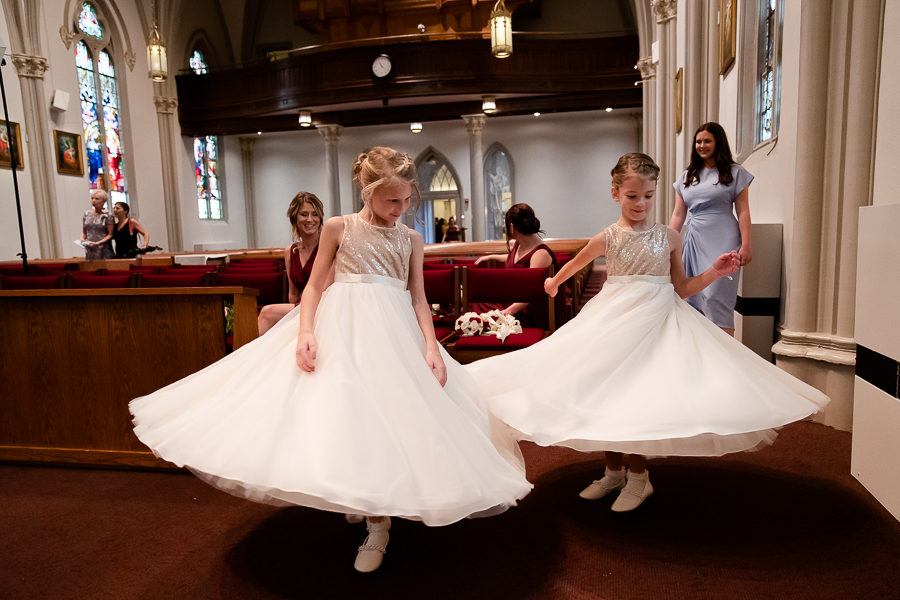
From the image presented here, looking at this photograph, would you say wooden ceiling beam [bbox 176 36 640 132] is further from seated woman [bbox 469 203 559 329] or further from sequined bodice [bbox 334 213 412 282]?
sequined bodice [bbox 334 213 412 282]

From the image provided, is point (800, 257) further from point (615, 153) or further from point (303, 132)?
point (303, 132)

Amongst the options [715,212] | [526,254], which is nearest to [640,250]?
[715,212]

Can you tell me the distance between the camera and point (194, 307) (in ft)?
9.80

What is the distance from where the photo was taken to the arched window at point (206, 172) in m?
17.2

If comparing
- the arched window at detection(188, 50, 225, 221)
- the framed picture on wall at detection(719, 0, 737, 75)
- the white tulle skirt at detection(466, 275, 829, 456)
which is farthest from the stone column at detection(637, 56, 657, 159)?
the arched window at detection(188, 50, 225, 221)

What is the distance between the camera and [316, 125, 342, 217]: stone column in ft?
52.7

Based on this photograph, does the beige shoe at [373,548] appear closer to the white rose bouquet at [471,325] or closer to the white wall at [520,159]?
the white rose bouquet at [471,325]

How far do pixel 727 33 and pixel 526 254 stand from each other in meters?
3.19

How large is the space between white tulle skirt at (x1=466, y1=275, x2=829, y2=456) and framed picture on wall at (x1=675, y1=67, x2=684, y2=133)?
6.01 m

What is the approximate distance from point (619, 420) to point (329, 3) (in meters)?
17.2

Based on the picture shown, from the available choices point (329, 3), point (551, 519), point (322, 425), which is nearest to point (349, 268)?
point (322, 425)

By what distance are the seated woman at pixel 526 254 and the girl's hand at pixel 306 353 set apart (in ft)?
8.35

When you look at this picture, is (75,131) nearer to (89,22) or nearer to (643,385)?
(89,22)

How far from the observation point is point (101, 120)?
13859mm
